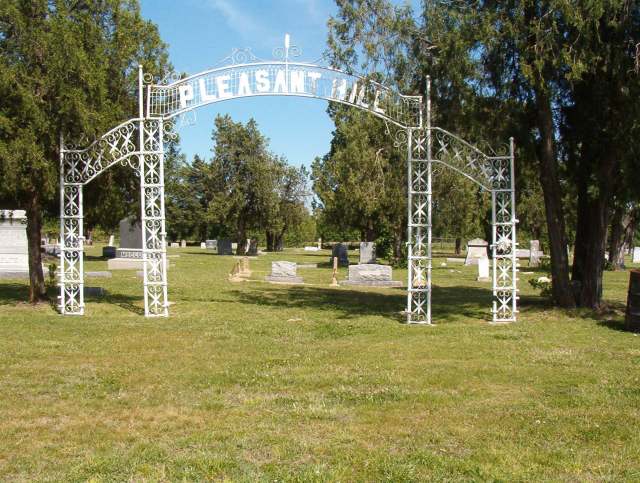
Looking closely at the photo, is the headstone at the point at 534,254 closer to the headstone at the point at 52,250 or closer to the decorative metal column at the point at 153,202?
the headstone at the point at 52,250

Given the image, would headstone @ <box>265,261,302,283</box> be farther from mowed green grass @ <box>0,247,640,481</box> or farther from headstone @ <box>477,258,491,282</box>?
mowed green grass @ <box>0,247,640,481</box>

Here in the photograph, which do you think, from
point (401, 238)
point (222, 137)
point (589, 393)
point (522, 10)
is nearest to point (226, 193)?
point (222, 137)

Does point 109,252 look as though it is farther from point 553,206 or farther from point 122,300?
point 553,206

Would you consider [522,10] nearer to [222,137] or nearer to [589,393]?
[589,393]

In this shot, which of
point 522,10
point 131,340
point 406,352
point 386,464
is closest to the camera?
point 386,464

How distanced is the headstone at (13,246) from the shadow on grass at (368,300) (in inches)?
317

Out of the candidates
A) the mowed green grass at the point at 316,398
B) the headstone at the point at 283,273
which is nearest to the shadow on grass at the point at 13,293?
the mowed green grass at the point at 316,398

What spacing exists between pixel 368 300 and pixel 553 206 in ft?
19.1

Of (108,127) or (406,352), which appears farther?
(108,127)

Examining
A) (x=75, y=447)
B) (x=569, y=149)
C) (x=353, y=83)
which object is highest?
(x=353, y=83)

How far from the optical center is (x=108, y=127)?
565 inches

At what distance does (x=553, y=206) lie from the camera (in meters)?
14.3

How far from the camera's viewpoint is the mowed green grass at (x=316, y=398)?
5219 millimetres

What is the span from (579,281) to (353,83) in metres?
6.93
